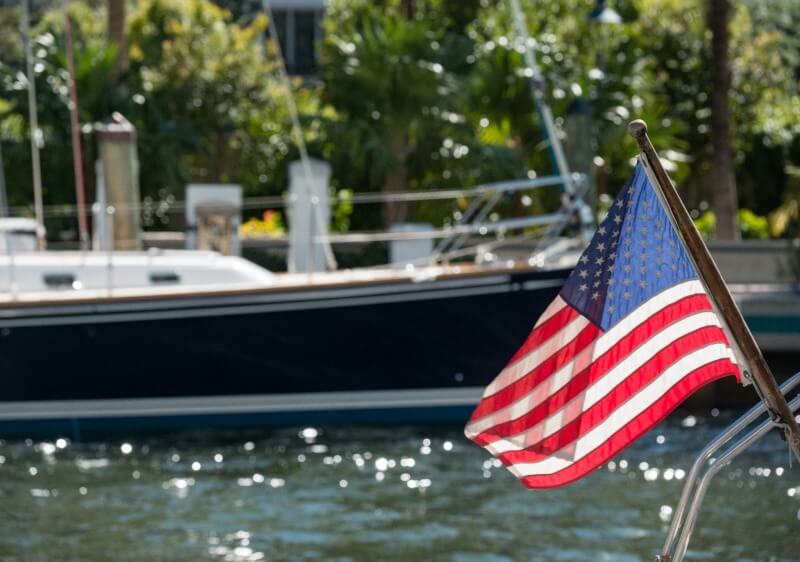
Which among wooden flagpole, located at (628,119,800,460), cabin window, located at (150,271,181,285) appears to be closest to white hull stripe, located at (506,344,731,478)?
wooden flagpole, located at (628,119,800,460)

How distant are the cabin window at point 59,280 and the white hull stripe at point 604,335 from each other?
11.2 meters

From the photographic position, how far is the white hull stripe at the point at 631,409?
6.32 m

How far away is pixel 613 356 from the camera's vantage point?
659 centimetres

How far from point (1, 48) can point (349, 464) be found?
1216 inches

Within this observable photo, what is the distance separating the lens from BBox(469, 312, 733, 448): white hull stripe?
6.38m

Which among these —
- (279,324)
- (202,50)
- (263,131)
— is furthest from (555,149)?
(202,50)

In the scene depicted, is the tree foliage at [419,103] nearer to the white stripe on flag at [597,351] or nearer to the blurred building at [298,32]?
the white stripe on flag at [597,351]

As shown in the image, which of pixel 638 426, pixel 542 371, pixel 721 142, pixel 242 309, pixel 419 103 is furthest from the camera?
pixel 721 142

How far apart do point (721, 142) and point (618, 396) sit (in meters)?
19.3

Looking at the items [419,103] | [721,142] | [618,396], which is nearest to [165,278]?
[419,103]

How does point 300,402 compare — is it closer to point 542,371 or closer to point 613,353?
point 542,371

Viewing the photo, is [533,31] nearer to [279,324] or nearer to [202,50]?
[202,50]

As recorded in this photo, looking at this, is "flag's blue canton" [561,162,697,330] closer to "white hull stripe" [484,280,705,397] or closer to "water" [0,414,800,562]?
"white hull stripe" [484,280,705,397]

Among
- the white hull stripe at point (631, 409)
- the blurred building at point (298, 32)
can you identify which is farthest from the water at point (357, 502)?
the blurred building at point (298, 32)
